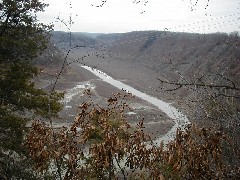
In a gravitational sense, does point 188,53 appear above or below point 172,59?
above

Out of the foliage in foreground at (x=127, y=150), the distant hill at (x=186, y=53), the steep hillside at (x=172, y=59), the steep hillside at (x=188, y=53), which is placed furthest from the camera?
the steep hillside at (x=172, y=59)

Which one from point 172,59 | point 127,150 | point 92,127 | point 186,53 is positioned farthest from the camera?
point 172,59

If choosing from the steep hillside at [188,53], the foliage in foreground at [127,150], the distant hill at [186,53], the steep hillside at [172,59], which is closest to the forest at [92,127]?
the foliage in foreground at [127,150]

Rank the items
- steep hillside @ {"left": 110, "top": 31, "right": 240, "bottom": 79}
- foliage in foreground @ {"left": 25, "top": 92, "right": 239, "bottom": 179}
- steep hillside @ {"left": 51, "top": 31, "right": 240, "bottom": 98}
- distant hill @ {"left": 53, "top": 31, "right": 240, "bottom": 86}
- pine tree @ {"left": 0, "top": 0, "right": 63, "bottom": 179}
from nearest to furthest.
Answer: foliage in foreground @ {"left": 25, "top": 92, "right": 239, "bottom": 179} < pine tree @ {"left": 0, "top": 0, "right": 63, "bottom": 179} < distant hill @ {"left": 53, "top": 31, "right": 240, "bottom": 86} < steep hillside @ {"left": 110, "top": 31, "right": 240, "bottom": 79} < steep hillside @ {"left": 51, "top": 31, "right": 240, "bottom": 98}

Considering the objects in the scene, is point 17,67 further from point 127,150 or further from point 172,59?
point 172,59

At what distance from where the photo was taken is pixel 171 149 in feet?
13.4

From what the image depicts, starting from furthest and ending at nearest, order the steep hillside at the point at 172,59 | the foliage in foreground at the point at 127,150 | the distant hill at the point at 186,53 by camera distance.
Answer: the steep hillside at the point at 172,59
the distant hill at the point at 186,53
the foliage in foreground at the point at 127,150

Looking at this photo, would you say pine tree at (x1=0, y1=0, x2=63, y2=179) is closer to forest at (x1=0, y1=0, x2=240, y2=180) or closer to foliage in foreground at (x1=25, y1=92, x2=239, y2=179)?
forest at (x1=0, y1=0, x2=240, y2=180)

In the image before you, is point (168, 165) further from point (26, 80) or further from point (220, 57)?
point (220, 57)

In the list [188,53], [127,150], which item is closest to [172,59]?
[188,53]

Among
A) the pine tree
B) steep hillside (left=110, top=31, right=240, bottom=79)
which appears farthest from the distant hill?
the pine tree

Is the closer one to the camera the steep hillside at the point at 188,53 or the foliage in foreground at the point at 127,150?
the foliage in foreground at the point at 127,150

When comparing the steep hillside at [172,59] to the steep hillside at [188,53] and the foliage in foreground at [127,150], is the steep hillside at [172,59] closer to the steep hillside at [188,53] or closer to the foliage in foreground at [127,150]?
the steep hillside at [188,53]

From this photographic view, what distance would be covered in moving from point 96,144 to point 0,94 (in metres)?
8.69
